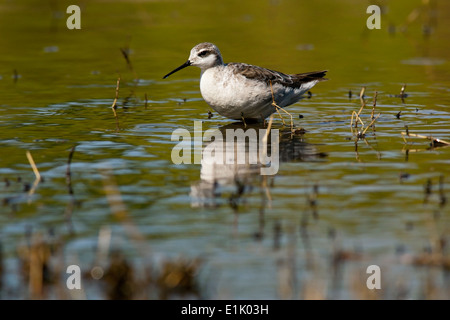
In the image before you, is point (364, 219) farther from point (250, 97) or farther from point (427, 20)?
point (427, 20)

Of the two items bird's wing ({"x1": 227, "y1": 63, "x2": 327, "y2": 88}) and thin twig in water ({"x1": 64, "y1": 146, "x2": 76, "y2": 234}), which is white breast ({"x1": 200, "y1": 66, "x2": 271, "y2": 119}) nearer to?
bird's wing ({"x1": 227, "y1": 63, "x2": 327, "y2": 88})

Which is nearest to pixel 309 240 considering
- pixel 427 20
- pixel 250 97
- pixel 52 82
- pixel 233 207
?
pixel 233 207

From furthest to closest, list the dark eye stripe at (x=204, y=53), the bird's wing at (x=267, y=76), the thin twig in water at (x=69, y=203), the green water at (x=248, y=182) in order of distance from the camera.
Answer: the dark eye stripe at (x=204, y=53), the bird's wing at (x=267, y=76), the thin twig in water at (x=69, y=203), the green water at (x=248, y=182)

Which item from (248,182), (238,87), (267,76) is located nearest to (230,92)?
(238,87)

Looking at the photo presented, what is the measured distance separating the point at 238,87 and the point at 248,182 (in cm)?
374

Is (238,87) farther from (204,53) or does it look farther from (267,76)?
(204,53)

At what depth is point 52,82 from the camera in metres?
17.1

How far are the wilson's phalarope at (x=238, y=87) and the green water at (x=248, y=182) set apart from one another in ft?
1.84

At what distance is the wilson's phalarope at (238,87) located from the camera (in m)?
12.6

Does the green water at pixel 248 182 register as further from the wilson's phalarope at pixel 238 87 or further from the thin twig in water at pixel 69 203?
the wilson's phalarope at pixel 238 87

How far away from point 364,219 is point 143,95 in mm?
8934

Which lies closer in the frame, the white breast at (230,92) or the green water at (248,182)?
the green water at (248,182)

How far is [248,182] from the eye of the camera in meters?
9.20

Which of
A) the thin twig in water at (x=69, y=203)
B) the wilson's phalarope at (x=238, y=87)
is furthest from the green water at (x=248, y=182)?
the wilson's phalarope at (x=238, y=87)
